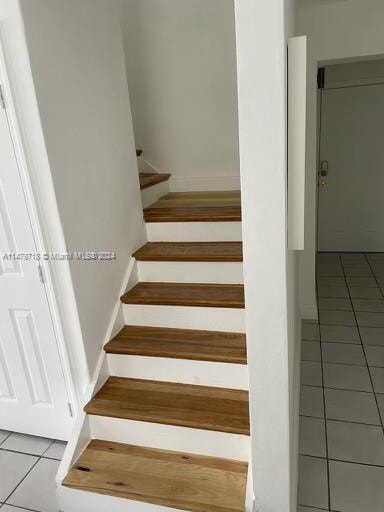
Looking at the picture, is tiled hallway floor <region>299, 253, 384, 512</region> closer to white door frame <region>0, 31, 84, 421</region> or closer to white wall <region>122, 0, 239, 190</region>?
white door frame <region>0, 31, 84, 421</region>

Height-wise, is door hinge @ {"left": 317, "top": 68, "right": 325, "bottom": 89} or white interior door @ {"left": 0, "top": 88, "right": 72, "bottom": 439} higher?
door hinge @ {"left": 317, "top": 68, "right": 325, "bottom": 89}

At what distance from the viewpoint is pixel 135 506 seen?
1514mm

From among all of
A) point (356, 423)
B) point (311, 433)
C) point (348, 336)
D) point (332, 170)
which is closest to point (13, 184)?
point (311, 433)

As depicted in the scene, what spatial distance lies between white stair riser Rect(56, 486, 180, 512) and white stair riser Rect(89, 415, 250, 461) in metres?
0.27

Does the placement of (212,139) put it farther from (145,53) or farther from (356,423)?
(356,423)

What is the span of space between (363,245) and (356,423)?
10.3ft

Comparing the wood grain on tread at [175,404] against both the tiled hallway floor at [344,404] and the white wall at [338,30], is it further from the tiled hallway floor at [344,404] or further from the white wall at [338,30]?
the white wall at [338,30]

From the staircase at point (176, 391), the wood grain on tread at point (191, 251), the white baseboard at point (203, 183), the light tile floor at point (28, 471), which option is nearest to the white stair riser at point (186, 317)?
the staircase at point (176, 391)

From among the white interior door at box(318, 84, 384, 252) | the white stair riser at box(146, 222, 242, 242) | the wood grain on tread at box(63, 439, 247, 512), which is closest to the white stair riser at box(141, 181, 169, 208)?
the white stair riser at box(146, 222, 242, 242)

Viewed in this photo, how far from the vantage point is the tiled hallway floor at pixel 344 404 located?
1655 mm

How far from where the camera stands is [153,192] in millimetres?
2932

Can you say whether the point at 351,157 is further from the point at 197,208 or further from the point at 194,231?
the point at 194,231

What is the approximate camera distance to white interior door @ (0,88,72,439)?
1.66 metres

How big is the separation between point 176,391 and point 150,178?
1742 mm
